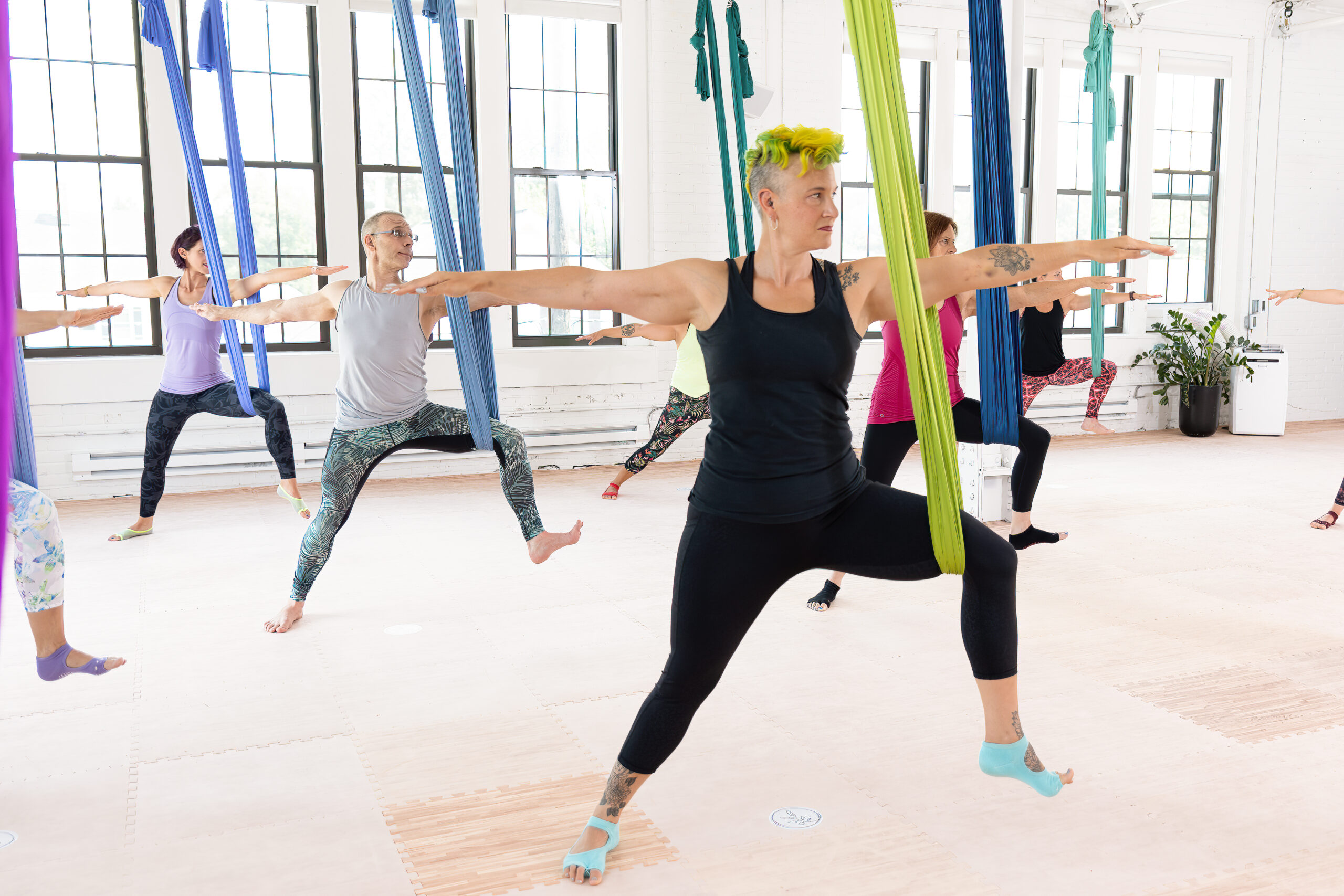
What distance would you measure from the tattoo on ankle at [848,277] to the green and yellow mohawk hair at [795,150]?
216 millimetres

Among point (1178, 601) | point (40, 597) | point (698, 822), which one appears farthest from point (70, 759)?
point (1178, 601)

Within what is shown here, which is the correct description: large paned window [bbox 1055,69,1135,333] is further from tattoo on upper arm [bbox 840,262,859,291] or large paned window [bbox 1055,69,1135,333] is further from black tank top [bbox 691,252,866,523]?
black tank top [bbox 691,252,866,523]

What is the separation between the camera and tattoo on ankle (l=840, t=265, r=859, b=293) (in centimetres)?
210

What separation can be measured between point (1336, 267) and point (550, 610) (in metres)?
9.34

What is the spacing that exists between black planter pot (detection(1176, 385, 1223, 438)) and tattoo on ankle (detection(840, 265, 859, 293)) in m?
8.21

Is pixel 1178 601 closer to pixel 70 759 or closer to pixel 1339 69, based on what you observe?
pixel 70 759

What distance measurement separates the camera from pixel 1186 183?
31.6 feet

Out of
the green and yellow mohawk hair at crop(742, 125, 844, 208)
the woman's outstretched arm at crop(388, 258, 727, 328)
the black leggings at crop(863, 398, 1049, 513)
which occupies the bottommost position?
the black leggings at crop(863, 398, 1049, 513)

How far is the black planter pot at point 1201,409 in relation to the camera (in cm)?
912

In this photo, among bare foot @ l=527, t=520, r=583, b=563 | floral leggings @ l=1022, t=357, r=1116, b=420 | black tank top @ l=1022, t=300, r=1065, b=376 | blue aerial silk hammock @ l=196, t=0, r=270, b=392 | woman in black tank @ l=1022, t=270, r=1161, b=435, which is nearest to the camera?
bare foot @ l=527, t=520, r=583, b=563

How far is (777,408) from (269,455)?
5704 mm

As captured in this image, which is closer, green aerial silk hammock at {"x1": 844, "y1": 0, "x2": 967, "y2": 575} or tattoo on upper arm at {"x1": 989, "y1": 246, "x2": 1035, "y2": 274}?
green aerial silk hammock at {"x1": 844, "y1": 0, "x2": 967, "y2": 575}

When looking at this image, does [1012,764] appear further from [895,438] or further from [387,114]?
[387,114]

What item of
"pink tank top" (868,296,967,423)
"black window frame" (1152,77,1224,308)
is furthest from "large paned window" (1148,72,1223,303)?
"pink tank top" (868,296,967,423)
